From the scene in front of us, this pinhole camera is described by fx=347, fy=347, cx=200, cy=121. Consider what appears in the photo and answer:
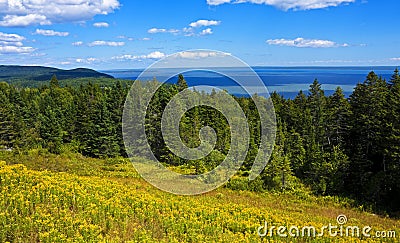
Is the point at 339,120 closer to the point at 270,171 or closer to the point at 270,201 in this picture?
the point at 270,171

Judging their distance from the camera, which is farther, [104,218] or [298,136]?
[298,136]

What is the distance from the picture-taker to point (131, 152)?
125 ft

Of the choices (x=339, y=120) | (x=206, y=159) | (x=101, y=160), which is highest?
(x=339, y=120)

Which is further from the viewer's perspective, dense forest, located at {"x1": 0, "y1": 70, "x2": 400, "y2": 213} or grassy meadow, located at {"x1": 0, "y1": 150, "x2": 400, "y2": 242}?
dense forest, located at {"x1": 0, "y1": 70, "x2": 400, "y2": 213}

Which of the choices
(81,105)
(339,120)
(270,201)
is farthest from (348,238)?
(81,105)

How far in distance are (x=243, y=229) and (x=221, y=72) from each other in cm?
531

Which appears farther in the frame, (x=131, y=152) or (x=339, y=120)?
(x=131, y=152)

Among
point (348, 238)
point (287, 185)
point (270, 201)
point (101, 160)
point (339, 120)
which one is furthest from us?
point (101, 160)

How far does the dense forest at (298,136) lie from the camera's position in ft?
86.8

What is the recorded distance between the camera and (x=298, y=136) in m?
35.3

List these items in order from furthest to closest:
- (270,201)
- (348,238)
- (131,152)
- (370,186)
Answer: (131,152), (370,186), (270,201), (348,238)

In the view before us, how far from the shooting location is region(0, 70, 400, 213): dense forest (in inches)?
1042

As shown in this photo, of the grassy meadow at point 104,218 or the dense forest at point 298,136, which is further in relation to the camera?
the dense forest at point 298,136

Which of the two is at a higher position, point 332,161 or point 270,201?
point 332,161
